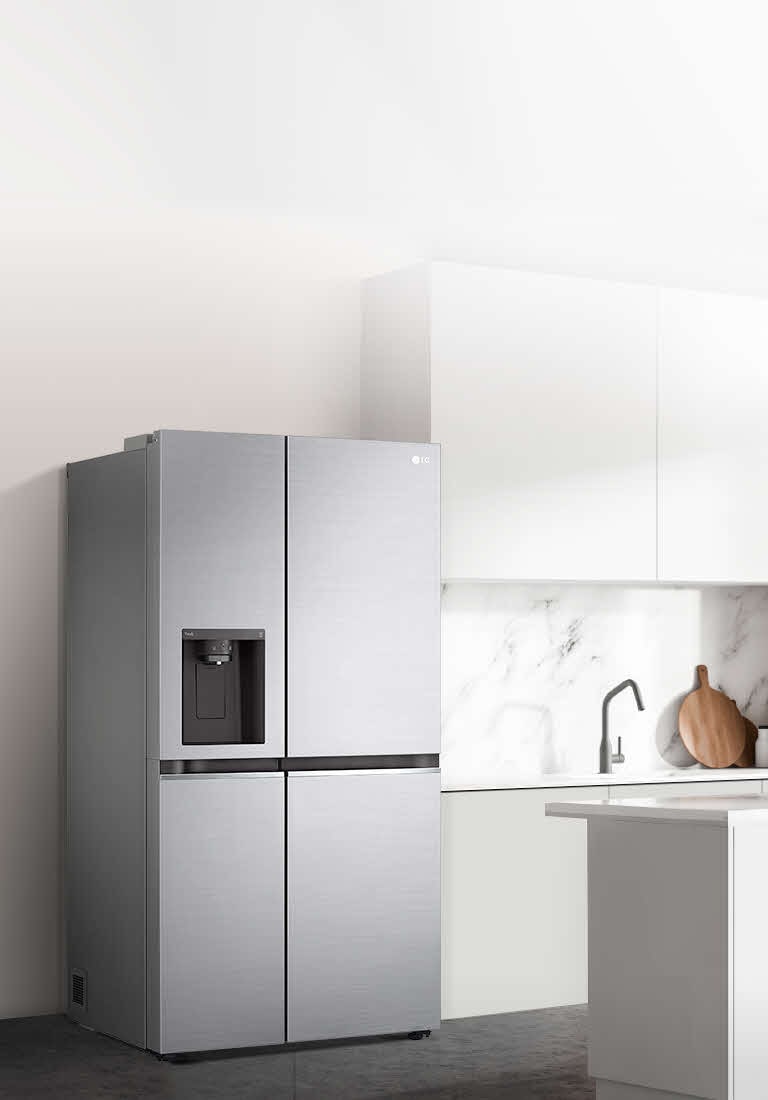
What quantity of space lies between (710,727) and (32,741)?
237cm

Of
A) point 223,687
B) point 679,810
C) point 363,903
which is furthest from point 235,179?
point 679,810

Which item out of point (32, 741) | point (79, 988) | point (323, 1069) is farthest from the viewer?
point (32, 741)

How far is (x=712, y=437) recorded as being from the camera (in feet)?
18.7

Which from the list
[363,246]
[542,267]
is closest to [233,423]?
[363,246]

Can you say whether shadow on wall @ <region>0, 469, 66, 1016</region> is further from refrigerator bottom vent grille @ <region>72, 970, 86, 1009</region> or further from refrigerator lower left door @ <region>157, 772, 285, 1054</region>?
refrigerator lower left door @ <region>157, 772, 285, 1054</region>

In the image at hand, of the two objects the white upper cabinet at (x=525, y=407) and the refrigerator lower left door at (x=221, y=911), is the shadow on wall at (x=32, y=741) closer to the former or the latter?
the refrigerator lower left door at (x=221, y=911)

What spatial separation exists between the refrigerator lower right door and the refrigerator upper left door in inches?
10.1

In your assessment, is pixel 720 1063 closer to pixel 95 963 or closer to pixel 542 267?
pixel 95 963

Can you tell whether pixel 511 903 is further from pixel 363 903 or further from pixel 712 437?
pixel 712 437

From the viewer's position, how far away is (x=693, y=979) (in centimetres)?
382

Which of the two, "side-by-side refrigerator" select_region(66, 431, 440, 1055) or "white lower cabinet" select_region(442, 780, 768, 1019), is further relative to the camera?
"white lower cabinet" select_region(442, 780, 768, 1019)

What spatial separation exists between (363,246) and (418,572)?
1333 mm

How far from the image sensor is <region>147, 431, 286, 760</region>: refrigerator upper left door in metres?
4.58

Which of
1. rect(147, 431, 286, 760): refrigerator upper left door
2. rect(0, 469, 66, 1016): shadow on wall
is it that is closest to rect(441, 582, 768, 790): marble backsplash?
rect(147, 431, 286, 760): refrigerator upper left door
